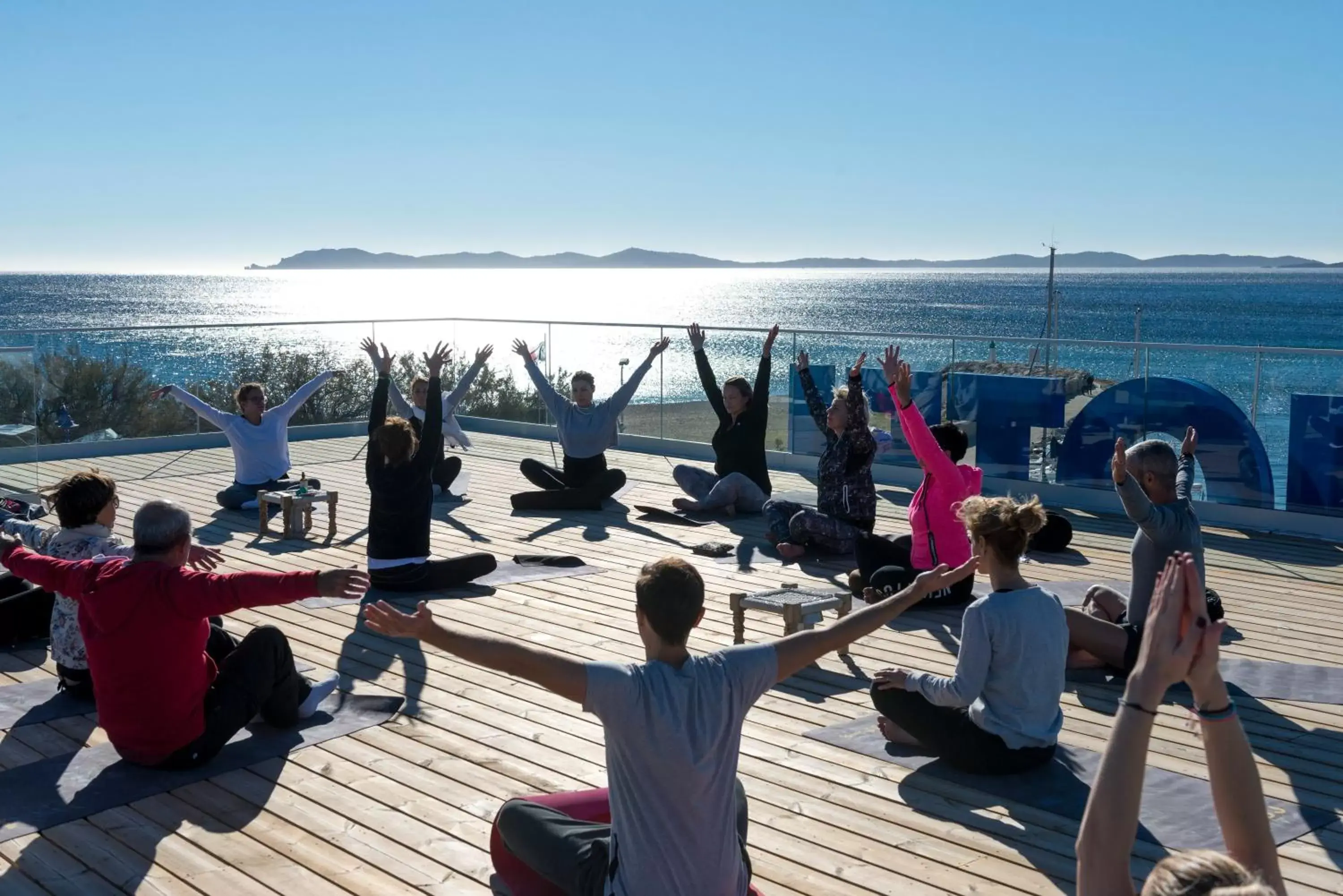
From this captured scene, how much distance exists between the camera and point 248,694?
4.91m

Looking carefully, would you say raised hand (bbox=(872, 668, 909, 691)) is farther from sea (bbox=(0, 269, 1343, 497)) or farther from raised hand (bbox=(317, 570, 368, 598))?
sea (bbox=(0, 269, 1343, 497))

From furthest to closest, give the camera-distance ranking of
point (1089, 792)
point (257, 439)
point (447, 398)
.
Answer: point (257, 439) → point (447, 398) → point (1089, 792)

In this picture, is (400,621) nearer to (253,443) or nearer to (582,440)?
(582,440)

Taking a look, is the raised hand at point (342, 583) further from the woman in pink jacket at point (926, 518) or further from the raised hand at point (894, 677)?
the woman in pink jacket at point (926, 518)

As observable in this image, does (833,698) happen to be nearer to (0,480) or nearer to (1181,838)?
(1181,838)

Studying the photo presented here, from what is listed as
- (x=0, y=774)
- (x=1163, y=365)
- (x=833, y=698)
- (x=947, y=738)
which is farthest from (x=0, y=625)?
(x=1163, y=365)

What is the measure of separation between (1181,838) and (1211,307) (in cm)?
11179

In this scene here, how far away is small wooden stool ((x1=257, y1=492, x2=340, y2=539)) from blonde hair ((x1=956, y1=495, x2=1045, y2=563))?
6260 millimetres

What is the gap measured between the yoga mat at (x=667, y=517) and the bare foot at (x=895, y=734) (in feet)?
16.8

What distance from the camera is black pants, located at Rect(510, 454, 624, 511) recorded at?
11.0m

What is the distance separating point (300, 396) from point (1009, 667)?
8.15 meters

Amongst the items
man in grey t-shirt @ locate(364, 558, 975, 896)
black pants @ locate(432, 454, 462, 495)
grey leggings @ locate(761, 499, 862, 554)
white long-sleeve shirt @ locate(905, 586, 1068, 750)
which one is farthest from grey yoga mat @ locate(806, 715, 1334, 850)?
black pants @ locate(432, 454, 462, 495)

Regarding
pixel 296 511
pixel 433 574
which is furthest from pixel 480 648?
pixel 296 511

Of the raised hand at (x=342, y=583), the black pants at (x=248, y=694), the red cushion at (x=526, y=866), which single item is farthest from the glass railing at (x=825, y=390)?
the raised hand at (x=342, y=583)
